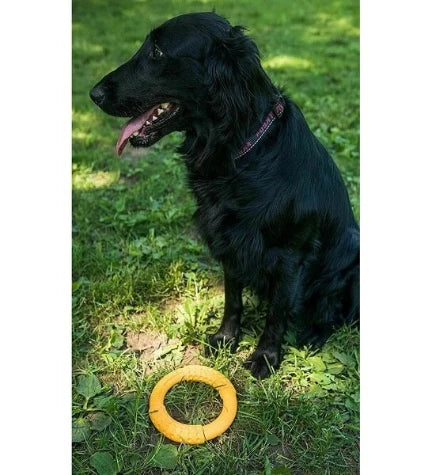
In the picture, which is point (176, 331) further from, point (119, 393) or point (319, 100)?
point (319, 100)

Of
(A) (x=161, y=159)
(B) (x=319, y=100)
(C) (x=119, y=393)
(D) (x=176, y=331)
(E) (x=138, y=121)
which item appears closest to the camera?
(E) (x=138, y=121)

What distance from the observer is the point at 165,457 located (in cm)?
243

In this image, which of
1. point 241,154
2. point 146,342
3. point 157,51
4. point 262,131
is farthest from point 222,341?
point 157,51

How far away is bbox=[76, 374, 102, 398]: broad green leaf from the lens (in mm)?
2726

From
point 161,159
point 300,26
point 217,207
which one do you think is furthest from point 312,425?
point 300,26

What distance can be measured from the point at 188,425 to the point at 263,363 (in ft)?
1.77

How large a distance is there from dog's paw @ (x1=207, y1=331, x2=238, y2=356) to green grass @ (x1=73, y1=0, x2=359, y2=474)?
0.05 m

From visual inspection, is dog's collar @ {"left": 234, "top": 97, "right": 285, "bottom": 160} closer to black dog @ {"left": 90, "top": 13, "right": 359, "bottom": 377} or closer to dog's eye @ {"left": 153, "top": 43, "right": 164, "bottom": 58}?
black dog @ {"left": 90, "top": 13, "right": 359, "bottom": 377}

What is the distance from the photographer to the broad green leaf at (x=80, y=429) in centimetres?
251

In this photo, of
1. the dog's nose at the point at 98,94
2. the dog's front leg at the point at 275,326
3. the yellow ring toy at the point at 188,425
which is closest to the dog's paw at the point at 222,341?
the dog's front leg at the point at 275,326

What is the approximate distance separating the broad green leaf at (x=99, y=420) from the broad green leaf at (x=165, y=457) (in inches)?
11.3

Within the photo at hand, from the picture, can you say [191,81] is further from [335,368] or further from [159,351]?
[335,368]

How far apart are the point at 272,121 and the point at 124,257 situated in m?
1.57
